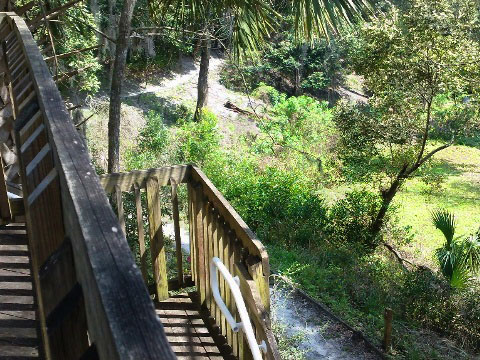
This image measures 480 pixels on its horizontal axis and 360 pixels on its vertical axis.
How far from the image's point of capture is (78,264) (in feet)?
3.27

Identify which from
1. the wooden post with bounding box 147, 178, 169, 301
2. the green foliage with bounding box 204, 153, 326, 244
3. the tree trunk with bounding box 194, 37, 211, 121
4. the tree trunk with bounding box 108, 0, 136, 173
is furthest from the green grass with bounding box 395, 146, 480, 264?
the wooden post with bounding box 147, 178, 169, 301

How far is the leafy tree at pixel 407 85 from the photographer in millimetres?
10758

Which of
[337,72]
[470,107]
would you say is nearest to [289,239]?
[470,107]

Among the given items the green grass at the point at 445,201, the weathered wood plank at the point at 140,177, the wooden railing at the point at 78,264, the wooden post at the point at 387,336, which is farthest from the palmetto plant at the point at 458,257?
the wooden railing at the point at 78,264

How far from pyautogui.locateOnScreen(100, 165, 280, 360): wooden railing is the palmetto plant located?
6478mm

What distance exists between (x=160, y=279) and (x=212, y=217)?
28.6 inches

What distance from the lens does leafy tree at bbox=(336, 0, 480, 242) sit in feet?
35.3

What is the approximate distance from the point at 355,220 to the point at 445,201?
351 inches

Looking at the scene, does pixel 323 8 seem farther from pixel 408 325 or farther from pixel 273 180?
pixel 273 180

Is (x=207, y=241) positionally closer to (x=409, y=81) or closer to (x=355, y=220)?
(x=409, y=81)

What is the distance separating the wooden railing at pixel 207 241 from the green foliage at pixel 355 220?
9580 millimetres

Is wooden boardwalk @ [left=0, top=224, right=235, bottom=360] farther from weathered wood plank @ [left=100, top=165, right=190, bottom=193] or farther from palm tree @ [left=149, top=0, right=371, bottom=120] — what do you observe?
palm tree @ [left=149, top=0, right=371, bottom=120]

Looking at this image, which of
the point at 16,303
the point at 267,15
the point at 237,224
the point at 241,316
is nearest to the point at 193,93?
the point at 267,15

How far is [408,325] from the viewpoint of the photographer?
9.13 m
